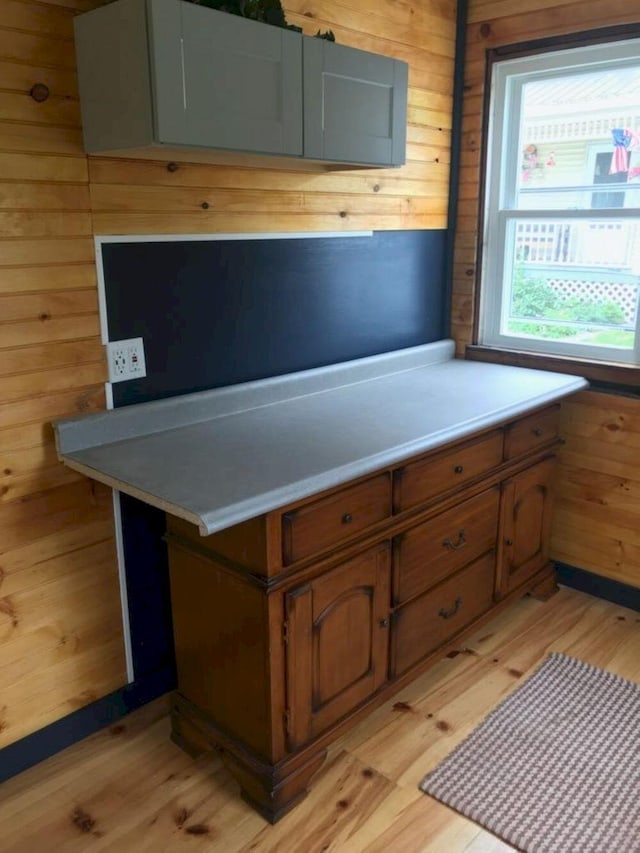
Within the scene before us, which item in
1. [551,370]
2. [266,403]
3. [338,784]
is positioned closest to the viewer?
[338,784]

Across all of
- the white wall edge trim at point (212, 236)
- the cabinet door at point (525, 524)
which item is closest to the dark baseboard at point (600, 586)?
the cabinet door at point (525, 524)

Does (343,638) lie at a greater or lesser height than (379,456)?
lesser

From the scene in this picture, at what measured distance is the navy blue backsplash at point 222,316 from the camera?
205cm

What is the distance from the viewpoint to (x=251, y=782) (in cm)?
188

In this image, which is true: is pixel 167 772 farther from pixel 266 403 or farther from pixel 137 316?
pixel 137 316

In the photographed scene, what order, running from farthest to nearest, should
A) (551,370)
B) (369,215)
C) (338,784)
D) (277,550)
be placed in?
(551,370), (369,215), (338,784), (277,550)

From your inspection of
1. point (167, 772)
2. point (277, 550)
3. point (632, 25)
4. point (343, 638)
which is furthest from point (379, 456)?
point (632, 25)

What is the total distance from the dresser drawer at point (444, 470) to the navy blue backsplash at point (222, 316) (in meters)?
0.64

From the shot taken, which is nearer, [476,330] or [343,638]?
[343,638]

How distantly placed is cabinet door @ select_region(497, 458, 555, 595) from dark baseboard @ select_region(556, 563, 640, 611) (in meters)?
0.17

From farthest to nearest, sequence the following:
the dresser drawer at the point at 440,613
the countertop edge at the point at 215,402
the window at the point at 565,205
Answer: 1. the window at the point at 565,205
2. the dresser drawer at the point at 440,613
3. the countertop edge at the point at 215,402

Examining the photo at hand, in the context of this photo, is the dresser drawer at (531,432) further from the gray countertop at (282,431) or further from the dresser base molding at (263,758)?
the dresser base molding at (263,758)

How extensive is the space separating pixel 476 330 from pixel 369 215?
→ 2.44 ft

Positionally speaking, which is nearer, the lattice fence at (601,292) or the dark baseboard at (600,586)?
the lattice fence at (601,292)
